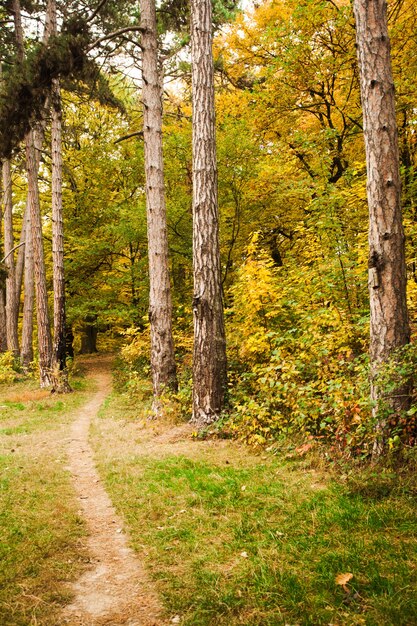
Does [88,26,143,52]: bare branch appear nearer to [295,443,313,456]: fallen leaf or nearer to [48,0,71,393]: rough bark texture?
[48,0,71,393]: rough bark texture

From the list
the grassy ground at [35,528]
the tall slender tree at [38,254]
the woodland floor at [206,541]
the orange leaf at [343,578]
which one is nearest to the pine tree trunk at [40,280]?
the tall slender tree at [38,254]

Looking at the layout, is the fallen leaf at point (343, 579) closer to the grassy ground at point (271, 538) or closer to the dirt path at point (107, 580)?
the grassy ground at point (271, 538)

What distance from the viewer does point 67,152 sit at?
65.5 feet

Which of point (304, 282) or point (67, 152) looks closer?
point (304, 282)

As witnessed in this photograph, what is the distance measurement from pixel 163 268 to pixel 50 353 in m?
7.47

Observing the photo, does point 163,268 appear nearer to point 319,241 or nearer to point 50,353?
point 319,241

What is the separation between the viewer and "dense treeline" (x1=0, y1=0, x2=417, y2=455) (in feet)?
20.2

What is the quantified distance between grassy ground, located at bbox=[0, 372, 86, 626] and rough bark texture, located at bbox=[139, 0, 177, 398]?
255 centimetres

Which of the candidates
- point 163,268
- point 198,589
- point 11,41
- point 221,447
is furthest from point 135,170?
point 198,589

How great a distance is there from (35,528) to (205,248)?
189 inches

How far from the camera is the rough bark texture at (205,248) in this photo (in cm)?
721

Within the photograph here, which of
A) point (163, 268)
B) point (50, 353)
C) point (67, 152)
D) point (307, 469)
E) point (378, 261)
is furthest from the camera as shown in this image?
point (67, 152)

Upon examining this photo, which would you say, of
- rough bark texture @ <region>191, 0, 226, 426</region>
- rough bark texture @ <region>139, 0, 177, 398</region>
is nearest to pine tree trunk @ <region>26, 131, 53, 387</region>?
rough bark texture @ <region>139, 0, 177, 398</region>

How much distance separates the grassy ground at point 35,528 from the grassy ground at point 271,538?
2.03 feet
